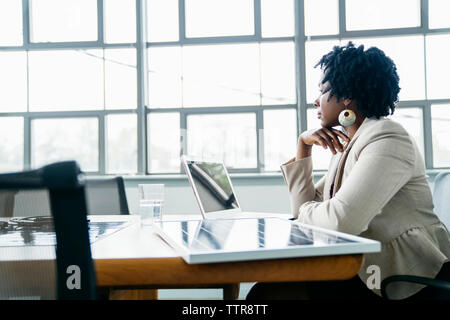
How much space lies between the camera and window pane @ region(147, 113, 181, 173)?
11.9 feet

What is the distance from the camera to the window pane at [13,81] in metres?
3.70

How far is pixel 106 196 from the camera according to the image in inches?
73.9

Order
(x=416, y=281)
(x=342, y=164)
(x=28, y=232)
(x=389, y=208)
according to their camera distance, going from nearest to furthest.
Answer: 1. (x=28, y=232)
2. (x=416, y=281)
3. (x=389, y=208)
4. (x=342, y=164)

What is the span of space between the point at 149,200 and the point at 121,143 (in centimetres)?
230

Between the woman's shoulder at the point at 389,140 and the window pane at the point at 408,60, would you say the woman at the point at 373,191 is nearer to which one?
the woman's shoulder at the point at 389,140

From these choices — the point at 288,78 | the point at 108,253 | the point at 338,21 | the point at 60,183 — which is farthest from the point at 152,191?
the point at 338,21

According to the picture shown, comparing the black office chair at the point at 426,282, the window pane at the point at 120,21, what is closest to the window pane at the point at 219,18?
the window pane at the point at 120,21

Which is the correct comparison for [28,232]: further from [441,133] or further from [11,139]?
[441,133]

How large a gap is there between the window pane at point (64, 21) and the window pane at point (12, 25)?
0.12 meters

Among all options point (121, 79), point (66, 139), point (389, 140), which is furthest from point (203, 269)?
point (66, 139)

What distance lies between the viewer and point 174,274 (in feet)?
2.43

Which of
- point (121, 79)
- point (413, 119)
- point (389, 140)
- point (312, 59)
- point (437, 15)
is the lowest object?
point (389, 140)
